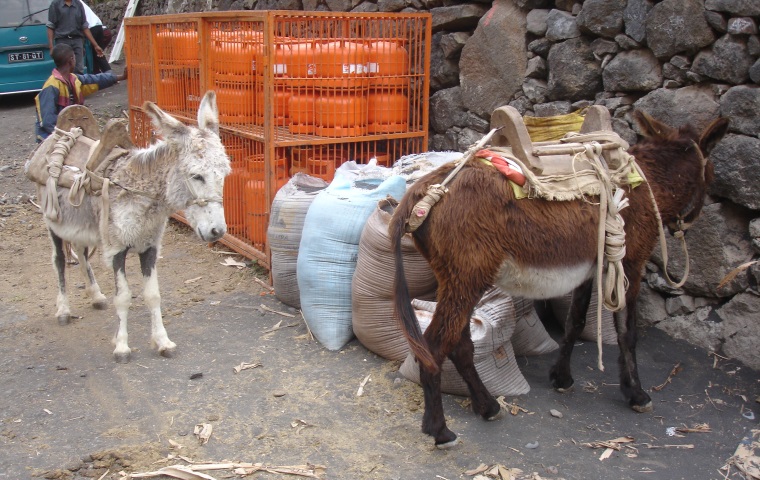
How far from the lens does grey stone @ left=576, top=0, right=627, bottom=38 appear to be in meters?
4.79

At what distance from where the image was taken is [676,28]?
14.5ft

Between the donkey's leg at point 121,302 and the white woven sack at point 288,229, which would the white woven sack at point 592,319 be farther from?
the donkey's leg at point 121,302

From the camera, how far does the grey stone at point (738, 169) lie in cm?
416

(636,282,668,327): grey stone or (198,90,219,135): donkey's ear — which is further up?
(198,90,219,135): donkey's ear

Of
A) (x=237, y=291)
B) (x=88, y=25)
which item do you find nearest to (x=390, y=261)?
(x=237, y=291)

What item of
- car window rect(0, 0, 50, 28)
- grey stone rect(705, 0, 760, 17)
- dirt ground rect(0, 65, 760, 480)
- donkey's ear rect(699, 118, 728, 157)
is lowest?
dirt ground rect(0, 65, 760, 480)

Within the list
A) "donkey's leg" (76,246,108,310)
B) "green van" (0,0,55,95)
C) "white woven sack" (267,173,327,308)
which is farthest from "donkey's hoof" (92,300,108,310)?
"green van" (0,0,55,95)

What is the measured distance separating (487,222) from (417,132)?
2901mm

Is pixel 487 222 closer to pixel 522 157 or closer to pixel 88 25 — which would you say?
pixel 522 157

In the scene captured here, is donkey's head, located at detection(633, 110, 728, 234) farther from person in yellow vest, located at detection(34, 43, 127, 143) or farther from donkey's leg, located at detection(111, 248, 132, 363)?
person in yellow vest, located at detection(34, 43, 127, 143)

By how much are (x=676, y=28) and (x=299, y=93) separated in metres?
2.89

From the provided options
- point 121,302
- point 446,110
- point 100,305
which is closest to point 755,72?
point 446,110

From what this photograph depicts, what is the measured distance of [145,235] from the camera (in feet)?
14.7

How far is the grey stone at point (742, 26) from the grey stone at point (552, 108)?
1.27m
